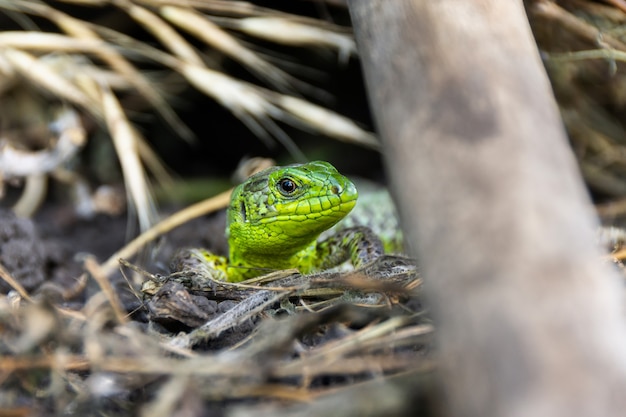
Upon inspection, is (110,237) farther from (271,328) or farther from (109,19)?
(271,328)

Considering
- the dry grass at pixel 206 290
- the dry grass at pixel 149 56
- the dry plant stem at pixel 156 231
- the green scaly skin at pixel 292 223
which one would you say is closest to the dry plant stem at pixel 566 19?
the dry grass at pixel 206 290

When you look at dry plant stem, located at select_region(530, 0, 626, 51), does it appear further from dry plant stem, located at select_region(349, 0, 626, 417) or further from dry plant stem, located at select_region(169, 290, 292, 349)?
dry plant stem, located at select_region(169, 290, 292, 349)

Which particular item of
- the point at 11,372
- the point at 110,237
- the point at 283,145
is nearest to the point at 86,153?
the point at 110,237

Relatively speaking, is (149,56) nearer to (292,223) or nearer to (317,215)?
(292,223)

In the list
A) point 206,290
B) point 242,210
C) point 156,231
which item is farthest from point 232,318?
point 156,231

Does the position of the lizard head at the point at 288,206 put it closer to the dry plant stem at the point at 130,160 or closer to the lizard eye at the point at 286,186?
the lizard eye at the point at 286,186
